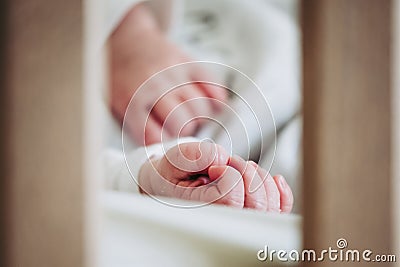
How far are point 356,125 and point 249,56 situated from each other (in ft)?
0.39

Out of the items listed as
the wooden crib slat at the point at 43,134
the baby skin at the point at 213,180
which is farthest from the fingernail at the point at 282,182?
the wooden crib slat at the point at 43,134

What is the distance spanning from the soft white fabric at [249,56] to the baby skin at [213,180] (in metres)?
0.01

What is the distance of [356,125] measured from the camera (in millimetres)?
489

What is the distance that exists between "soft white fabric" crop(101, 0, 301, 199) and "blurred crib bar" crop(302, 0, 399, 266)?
0.03 metres

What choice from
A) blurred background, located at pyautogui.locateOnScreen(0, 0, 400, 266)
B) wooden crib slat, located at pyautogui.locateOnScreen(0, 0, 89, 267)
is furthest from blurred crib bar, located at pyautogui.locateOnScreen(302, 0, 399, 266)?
wooden crib slat, located at pyautogui.locateOnScreen(0, 0, 89, 267)

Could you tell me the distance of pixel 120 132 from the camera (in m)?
0.54

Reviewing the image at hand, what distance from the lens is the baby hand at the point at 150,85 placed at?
537mm

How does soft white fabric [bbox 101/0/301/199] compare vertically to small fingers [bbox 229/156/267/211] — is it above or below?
above

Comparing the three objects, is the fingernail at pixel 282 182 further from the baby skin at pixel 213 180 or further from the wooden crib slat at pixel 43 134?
the wooden crib slat at pixel 43 134

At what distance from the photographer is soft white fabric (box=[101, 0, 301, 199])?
51cm

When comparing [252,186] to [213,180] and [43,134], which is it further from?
[43,134]

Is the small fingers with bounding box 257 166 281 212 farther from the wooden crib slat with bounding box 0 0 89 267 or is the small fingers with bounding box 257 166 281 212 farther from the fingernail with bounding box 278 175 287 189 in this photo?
the wooden crib slat with bounding box 0 0 89 267

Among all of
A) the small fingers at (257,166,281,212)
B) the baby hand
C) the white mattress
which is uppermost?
the baby hand

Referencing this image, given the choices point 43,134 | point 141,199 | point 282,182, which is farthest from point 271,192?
point 43,134
